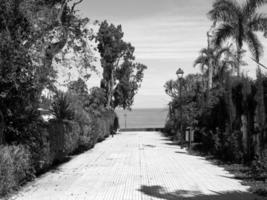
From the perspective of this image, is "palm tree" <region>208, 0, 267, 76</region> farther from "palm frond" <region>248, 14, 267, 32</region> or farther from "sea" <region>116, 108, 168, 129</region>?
"sea" <region>116, 108, 168, 129</region>

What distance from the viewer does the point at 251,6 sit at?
78.7 feet

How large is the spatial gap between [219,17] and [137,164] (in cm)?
1272

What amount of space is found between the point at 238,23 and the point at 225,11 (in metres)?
1.07

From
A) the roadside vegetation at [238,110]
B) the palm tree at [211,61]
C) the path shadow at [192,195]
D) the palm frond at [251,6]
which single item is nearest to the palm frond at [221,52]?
the palm tree at [211,61]

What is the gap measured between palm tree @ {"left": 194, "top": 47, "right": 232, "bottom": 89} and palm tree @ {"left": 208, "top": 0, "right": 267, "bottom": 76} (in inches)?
321

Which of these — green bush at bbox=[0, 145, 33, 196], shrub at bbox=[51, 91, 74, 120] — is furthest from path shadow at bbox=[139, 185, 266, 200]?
shrub at bbox=[51, 91, 74, 120]

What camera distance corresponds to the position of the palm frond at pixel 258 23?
Answer: 966 inches

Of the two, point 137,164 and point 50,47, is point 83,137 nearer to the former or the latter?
point 137,164

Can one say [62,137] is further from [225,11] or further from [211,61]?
[211,61]

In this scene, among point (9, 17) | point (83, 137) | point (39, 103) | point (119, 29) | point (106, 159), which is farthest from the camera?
point (119, 29)

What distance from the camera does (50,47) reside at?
12.8 metres

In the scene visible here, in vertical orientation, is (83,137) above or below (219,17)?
below

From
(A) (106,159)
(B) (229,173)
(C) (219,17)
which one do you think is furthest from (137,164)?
(C) (219,17)

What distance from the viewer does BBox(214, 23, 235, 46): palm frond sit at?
25.2 meters
